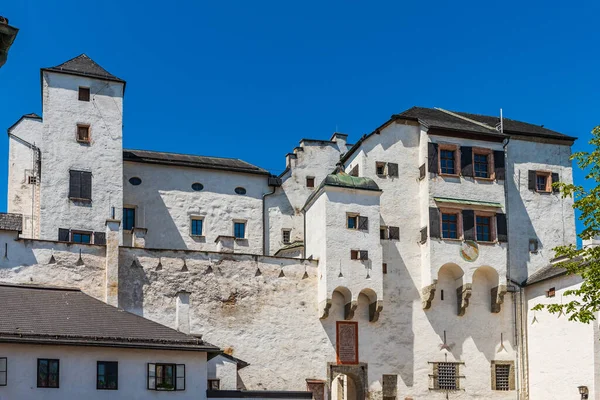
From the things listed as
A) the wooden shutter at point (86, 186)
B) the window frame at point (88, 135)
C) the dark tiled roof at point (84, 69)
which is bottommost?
the wooden shutter at point (86, 186)

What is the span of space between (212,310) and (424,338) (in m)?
10.7

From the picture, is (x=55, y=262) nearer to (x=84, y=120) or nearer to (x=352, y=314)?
(x=84, y=120)

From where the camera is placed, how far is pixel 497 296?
49094 millimetres

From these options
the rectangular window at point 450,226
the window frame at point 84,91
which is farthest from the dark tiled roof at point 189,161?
the rectangular window at point 450,226

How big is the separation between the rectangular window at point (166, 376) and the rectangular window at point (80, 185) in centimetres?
1427

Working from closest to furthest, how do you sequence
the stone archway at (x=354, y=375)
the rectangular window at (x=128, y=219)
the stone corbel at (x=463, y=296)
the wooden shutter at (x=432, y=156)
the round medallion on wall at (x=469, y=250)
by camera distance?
the stone archway at (x=354, y=375), the stone corbel at (x=463, y=296), the round medallion on wall at (x=469, y=250), the wooden shutter at (x=432, y=156), the rectangular window at (x=128, y=219)

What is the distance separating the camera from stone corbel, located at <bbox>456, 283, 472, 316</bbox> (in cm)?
4825

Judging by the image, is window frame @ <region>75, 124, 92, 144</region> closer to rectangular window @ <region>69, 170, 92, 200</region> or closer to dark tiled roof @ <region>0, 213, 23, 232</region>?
rectangular window @ <region>69, 170, 92, 200</region>

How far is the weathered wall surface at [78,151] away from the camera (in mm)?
46328

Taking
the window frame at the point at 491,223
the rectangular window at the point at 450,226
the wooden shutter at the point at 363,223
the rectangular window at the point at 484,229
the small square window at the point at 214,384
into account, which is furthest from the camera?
the rectangular window at the point at 484,229

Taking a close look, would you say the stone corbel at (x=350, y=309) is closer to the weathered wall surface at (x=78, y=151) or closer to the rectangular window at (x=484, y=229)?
the rectangular window at (x=484, y=229)

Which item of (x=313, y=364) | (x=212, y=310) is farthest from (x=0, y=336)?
(x=313, y=364)

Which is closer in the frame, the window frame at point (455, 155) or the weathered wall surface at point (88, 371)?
the weathered wall surface at point (88, 371)

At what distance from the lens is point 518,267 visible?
50.4m
